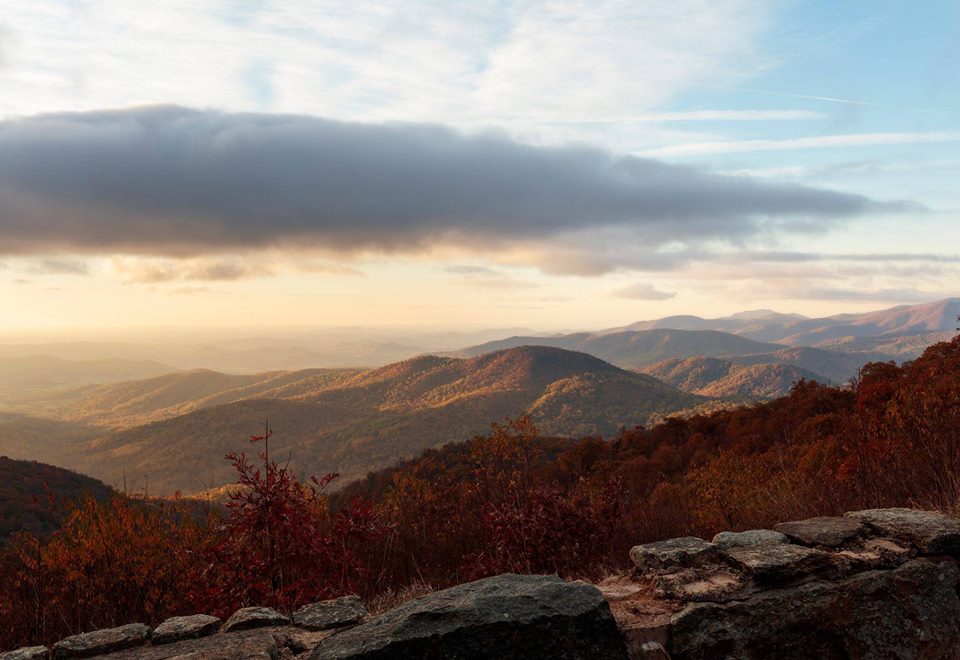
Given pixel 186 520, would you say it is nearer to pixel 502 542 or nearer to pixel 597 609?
pixel 502 542

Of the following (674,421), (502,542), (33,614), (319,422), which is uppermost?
(502,542)

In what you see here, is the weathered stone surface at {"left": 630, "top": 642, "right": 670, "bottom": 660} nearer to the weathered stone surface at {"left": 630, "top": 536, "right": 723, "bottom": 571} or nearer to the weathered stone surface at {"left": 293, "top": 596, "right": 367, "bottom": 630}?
the weathered stone surface at {"left": 630, "top": 536, "right": 723, "bottom": 571}

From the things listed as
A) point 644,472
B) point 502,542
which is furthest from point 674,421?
point 502,542

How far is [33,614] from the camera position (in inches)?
264

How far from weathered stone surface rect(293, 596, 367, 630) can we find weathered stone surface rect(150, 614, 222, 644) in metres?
0.62

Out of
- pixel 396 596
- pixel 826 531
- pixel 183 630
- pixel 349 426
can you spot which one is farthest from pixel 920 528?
pixel 349 426

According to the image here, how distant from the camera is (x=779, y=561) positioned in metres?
4.74

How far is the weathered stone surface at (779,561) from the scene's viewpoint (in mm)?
4691

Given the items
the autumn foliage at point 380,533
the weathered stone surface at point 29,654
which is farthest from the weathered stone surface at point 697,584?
the weathered stone surface at point 29,654

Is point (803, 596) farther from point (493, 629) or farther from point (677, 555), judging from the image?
point (493, 629)

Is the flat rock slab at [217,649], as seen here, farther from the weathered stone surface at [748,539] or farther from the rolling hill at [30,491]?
the rolling hill at [30,491]

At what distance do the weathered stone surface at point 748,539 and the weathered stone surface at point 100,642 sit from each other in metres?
4.73

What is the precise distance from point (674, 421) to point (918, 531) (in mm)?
30095

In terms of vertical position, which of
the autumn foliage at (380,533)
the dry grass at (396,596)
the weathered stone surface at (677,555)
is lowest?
the dry grass at (396,596)
